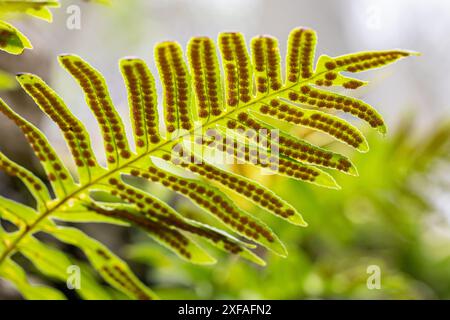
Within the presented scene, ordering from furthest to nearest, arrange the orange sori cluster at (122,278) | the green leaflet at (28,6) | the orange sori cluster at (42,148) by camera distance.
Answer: the orange sori cluster at (122,278) < the orange sori cluster at (42,148) < the green leaflet at (28,6)

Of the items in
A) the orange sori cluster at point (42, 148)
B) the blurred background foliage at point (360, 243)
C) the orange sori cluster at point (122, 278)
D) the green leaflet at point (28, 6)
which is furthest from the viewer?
the blurred background foliage at point (360, 243)

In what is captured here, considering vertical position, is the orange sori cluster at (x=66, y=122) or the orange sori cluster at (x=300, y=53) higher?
the orange sori cluster at (x=300, y=53)

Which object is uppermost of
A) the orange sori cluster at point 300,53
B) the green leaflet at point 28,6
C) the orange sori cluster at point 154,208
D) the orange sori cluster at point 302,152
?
the green leaflet at point 28,6

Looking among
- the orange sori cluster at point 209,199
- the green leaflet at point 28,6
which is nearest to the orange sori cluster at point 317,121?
the orange sori cluster at point 209,199

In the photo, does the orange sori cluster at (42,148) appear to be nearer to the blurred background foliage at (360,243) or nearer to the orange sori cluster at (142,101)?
the orange sori cluster at (142,101)

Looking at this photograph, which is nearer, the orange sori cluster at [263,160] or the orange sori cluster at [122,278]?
the orange sori cluster at [263,160]

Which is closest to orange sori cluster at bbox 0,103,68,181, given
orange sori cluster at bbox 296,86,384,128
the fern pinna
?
the fern pinna
